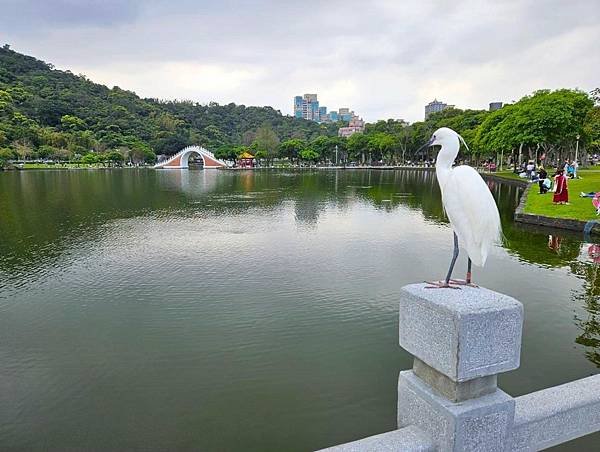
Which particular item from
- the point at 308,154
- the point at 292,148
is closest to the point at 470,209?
the point at 308,154

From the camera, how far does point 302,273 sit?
8.43m

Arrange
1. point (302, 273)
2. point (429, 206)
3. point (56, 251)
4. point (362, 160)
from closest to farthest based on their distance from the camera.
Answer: point (302, 273)
point (56, 251)
point (429, 206)
point (362, 160)

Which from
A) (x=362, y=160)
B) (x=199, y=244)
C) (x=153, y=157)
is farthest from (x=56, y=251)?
(x=153, y=157)

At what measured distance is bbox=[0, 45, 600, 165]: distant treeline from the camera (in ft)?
101

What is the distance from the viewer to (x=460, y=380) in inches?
62.9

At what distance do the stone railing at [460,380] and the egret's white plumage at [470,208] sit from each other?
0.85 meters

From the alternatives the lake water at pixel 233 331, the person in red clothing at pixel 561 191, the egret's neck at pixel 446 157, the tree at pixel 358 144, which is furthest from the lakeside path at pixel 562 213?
the tree at pixel 358 144

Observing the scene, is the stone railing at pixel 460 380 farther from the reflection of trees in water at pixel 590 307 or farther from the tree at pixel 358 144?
the tree at pixel 358 144

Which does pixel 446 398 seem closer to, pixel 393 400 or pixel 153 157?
pixel 393 400

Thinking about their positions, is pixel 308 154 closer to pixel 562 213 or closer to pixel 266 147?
pixel 266 147

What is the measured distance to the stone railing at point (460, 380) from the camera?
159 centimetres

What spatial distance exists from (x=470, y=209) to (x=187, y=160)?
8151 cm

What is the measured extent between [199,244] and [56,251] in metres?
3.38

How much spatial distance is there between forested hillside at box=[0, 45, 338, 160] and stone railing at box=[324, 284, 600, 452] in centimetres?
7040
